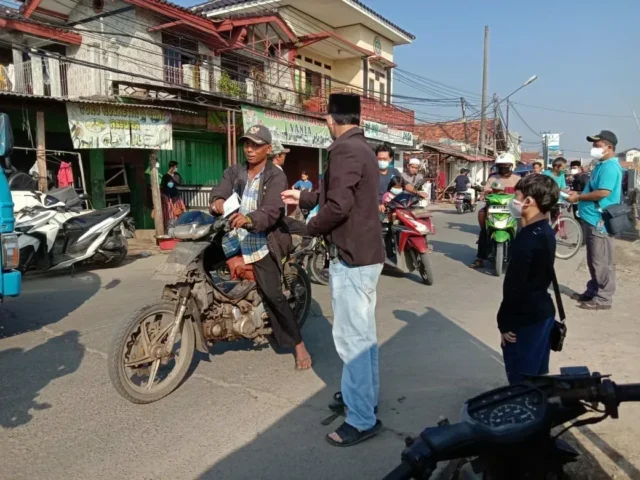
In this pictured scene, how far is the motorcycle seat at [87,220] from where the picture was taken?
8.19 metres

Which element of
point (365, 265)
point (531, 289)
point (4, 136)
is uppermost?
point (4, 136)

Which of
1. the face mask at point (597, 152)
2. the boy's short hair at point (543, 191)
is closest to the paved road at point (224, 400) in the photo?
the boy's short hair at point (543, 191)

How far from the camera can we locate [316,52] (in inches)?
896

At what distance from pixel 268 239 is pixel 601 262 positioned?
395 centimetres

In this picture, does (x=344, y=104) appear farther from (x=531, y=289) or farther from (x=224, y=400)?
(x=224, y=400)

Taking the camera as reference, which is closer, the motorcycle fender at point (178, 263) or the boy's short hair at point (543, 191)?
the boy's short hair at point (543, 191)

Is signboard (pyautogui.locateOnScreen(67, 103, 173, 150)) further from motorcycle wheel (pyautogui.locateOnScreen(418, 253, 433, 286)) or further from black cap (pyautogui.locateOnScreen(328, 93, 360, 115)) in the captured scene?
black cap (pyautogui.locateOnScreen(328, 93, 360, 115))

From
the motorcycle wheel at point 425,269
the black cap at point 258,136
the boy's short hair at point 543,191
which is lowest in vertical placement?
the motorcycle wheel at point 425,269

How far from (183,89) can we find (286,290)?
8597 millimetres

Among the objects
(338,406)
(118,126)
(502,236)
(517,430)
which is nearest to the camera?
(517,430)

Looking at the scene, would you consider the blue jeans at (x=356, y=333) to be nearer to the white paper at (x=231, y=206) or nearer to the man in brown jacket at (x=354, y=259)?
the man in brown jacket at (x=354, y=259)

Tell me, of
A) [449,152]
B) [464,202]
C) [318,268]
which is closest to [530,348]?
[318,268]

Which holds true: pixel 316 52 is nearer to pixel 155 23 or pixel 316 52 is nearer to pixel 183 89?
pixel 155 23

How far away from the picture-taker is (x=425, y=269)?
7.25m
